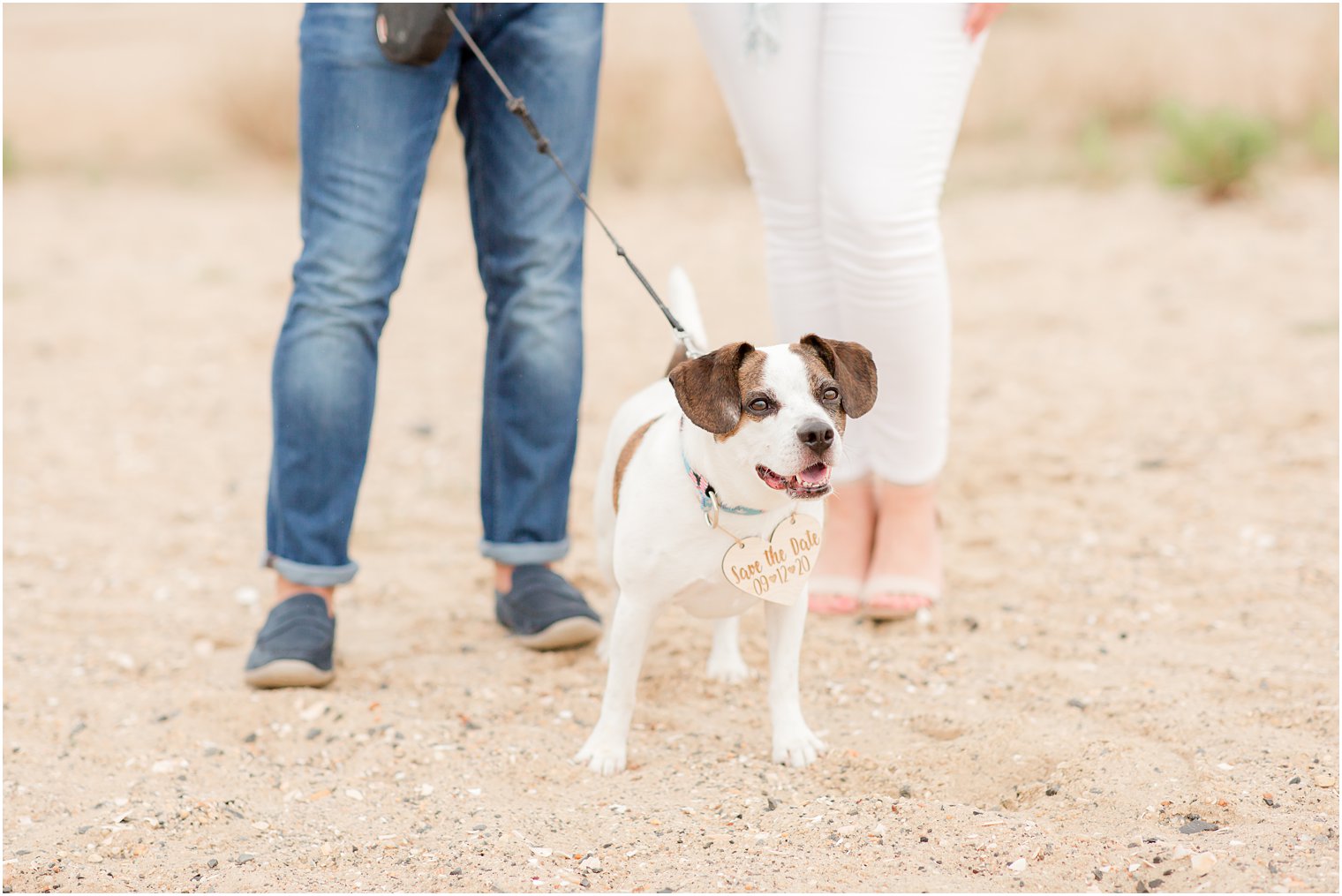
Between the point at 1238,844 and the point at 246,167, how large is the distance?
8.35m

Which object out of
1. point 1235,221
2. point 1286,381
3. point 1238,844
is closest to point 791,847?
point 1238,844

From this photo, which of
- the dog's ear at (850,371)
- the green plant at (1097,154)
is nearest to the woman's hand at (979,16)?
the dog's ear at (850,371)

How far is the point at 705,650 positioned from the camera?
10.4ft

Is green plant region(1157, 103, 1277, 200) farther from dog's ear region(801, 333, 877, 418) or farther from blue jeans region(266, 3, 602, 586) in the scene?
dog's ear region(801, 333, 877, 418)

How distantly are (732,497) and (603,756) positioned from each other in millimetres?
597

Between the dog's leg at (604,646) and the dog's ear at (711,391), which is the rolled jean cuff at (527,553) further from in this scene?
the dog's ear at (711,391)

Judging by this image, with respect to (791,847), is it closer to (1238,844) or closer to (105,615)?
(1238,844)

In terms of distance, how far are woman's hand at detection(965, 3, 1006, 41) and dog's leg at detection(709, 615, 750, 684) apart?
137cm

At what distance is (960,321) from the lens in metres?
5.77

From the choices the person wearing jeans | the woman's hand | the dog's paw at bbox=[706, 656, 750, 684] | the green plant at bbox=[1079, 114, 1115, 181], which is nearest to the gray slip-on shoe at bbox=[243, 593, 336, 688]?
the person wearing jeans

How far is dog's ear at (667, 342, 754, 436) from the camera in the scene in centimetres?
221

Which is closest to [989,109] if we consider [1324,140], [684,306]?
[1324,140]

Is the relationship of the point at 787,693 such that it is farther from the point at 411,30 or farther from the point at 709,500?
the point at 411,30

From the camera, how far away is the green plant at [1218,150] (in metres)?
6.76
